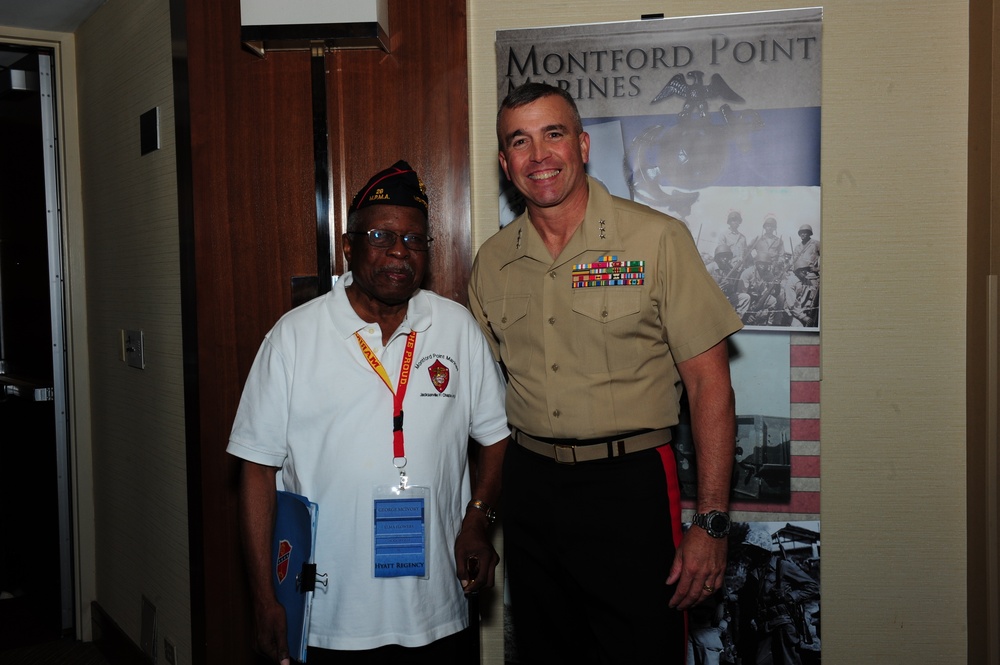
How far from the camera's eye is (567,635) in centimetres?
186

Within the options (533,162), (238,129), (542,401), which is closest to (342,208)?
(238,129)

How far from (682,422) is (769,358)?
32 cm

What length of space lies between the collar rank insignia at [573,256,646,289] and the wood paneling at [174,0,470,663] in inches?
22.9

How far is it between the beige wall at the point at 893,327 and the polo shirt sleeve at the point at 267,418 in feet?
4.96

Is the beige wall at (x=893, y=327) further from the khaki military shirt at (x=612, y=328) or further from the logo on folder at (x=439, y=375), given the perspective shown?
the logo on folder at (x=439, y=375)

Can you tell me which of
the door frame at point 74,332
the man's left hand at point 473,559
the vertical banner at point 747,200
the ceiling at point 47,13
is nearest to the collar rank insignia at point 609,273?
the vertical banner at point 747,200

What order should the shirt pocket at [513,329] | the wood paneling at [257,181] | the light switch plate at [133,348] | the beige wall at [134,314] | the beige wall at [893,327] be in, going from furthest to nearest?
the light switch plate at [133,348]
the beige wall at [134,314]
the wood paneling at [257,181]
the beige wall at [893,327]
the shirt pocket at [513,329]

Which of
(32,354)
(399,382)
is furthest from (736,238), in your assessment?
(32,354)

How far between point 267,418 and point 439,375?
398mm

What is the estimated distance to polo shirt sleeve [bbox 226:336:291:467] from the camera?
1.71 metres

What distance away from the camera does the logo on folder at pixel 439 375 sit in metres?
1.78

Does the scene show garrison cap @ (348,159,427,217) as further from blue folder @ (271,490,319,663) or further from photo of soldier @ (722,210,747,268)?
photo of soldier @ (722,210,747,268)

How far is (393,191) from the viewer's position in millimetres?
1812

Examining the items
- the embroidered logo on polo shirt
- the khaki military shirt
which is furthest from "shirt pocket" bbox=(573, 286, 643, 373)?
the embroidered logo on polo shirt
